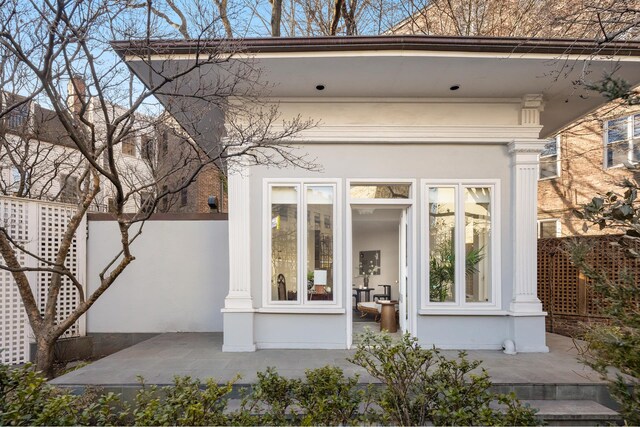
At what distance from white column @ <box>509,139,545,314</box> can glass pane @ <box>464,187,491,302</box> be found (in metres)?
0.40

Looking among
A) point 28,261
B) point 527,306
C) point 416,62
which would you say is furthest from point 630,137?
point 28,261

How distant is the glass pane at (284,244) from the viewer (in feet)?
18.5

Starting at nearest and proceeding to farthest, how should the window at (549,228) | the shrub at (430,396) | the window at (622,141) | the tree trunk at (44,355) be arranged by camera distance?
the shrub at (430,396)
the tree trunk at (44,355)
the window at (622,141)
the window at (549,228)

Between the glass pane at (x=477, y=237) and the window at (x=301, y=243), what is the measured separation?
85.9 inches

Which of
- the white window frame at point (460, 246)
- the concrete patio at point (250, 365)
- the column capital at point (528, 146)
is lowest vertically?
the concrete patio at point (250, 365)

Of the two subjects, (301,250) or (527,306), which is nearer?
(527,306)

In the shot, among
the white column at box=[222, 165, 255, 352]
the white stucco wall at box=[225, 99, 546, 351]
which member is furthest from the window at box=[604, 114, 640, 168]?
the white column at box=[222, 165, 255, 352]

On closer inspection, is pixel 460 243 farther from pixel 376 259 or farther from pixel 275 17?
pixel 275 17

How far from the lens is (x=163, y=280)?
6801 mm

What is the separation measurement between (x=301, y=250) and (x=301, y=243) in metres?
0.11

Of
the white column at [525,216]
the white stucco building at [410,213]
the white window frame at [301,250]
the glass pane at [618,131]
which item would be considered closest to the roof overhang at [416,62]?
the white stucco building at [410,213]

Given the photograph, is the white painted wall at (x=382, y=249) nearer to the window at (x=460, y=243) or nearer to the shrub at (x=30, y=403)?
the window at (x=460, y=243)

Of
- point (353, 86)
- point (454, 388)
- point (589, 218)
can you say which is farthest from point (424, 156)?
point (454, 388)

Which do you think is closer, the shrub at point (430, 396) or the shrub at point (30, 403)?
the shrub at point (30, 403)
